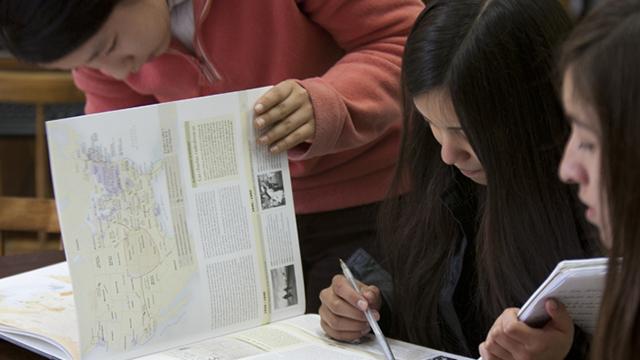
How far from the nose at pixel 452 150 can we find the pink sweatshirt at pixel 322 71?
0.17 metres

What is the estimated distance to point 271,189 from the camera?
120 centimetres

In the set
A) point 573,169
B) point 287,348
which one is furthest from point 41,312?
point 573,169

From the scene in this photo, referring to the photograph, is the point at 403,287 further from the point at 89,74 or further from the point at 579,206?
the point at 89,74

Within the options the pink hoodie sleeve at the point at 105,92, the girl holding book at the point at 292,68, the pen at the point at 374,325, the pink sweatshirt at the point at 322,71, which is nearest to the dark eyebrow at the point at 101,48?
the girl holding book at the point at 292,68

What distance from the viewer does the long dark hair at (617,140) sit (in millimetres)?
671

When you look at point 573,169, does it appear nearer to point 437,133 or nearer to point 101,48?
point 437,133

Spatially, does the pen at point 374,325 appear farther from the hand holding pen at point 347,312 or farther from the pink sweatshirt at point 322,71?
the pink sweatshirt at point 322,71

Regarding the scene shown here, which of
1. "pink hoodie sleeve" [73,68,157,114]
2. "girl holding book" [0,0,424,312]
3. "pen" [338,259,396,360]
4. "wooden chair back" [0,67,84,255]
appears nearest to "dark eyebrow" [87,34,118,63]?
"girl holding book" [0,0,424,312]

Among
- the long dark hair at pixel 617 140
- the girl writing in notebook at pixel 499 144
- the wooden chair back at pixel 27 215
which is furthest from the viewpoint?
the wooden chair back at pixel 27 215

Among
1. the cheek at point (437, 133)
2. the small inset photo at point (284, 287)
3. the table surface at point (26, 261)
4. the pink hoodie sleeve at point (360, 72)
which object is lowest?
the small inset photo at point (284, 287)

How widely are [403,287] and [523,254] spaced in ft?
0.68

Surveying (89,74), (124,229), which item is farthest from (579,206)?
(89,74)

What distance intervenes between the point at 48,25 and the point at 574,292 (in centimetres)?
61

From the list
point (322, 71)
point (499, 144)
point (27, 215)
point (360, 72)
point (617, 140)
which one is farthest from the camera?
point (27, 215)
